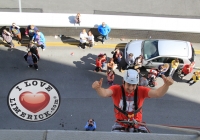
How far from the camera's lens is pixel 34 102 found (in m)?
8.76

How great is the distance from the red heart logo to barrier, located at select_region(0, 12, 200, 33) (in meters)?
8.05

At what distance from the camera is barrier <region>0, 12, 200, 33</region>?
16.1 metres

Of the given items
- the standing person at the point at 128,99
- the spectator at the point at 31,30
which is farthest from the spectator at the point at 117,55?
the standing person at the point at 128,99

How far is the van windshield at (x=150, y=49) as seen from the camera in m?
14.5

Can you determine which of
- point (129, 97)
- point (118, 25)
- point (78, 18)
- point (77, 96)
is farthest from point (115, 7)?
point (129, 97)

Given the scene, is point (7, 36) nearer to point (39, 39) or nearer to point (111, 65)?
point (39, 39)

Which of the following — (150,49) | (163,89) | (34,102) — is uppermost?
(150,49)

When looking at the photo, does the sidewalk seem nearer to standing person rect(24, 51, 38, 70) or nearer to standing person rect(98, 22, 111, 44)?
standing person rect(98, 22, 111, 44)

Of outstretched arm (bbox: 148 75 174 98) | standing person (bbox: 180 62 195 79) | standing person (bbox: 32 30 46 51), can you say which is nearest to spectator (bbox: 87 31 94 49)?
standing person (bbox: 32 30 46 51)

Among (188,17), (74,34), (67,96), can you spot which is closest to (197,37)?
(188,17)

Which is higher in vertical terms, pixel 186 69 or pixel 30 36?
pixel 30 36

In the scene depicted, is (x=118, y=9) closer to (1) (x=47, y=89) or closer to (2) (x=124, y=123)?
(1) (x=47, y=89)

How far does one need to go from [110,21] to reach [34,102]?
874 centimetres

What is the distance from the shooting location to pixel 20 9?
16344 millimetres
